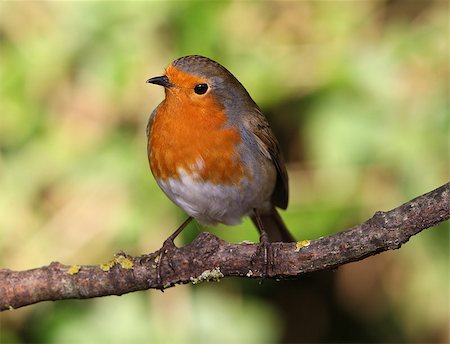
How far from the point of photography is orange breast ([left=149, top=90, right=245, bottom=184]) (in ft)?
10.6

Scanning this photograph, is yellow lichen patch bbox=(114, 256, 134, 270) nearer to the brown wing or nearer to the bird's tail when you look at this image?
the brown wing

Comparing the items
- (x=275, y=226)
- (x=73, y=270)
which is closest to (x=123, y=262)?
(x=73, y=270)

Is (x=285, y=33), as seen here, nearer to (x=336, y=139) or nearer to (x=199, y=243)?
(x=336, y=139)

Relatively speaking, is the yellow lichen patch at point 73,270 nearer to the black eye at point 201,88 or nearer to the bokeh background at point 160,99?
the black eye at point 201,88

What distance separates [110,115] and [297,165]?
3.17 feet

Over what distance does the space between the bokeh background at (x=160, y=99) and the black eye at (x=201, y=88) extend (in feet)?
2.93

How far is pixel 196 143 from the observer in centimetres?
322

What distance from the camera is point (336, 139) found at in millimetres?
4141

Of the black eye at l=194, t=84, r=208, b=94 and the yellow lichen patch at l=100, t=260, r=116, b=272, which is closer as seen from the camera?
the yellow lichen patch at l=100, t=260, r=116, b=272

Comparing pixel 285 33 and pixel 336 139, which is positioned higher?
pixel 285 33

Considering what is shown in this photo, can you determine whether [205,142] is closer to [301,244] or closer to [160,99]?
[301,244]

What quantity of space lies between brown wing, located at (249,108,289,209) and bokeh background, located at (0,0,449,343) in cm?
34

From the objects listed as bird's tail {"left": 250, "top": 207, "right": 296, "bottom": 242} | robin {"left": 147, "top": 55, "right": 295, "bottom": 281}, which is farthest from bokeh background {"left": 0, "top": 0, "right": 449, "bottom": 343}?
robin {"left": 147, "top": 55, "right": 295, "bottom": 281}

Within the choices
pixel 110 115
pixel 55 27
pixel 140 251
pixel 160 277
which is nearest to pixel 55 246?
pixel 140 251
